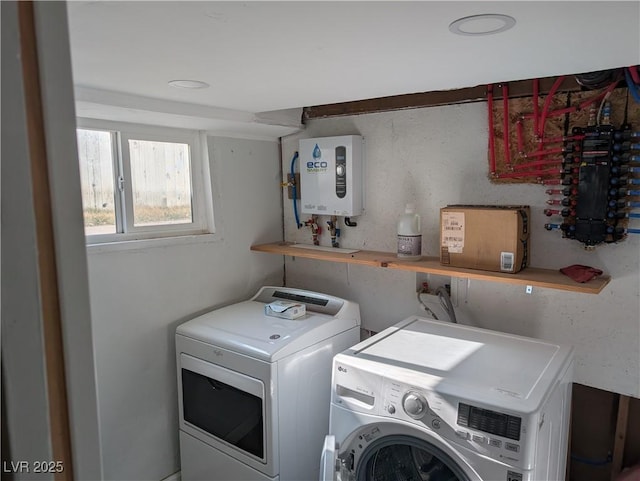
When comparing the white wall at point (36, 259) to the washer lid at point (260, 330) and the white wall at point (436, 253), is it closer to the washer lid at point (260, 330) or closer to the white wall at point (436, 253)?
the washer lid at point (260, 330)

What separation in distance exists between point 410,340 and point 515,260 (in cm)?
53

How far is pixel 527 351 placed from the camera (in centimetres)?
170

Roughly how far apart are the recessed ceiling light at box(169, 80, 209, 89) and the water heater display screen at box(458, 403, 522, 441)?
1.40 m

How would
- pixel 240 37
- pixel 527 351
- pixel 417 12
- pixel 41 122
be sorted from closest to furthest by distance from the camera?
pixel 41 122
pixel 417 12
pixel 240 37
pixel 527 351

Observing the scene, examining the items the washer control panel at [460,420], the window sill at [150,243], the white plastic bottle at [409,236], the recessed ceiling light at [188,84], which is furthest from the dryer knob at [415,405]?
the window sill at [150,243]

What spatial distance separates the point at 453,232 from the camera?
192 cm

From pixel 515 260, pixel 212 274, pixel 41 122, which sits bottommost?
pixel 212 274

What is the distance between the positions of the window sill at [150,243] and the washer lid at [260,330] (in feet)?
1.32

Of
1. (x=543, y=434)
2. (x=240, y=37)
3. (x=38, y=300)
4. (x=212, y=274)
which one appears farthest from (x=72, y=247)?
(x=212, y=274)

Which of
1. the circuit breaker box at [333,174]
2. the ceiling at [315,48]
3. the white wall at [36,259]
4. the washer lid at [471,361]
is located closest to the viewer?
the white wall at [36,259]

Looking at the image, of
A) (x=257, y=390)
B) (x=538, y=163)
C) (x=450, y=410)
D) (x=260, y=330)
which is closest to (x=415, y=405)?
(x=450, y=410)

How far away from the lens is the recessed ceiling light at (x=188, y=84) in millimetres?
1580

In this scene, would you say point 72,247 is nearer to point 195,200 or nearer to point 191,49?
point 191,49

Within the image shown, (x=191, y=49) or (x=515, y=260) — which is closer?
(x=191, y=49)
